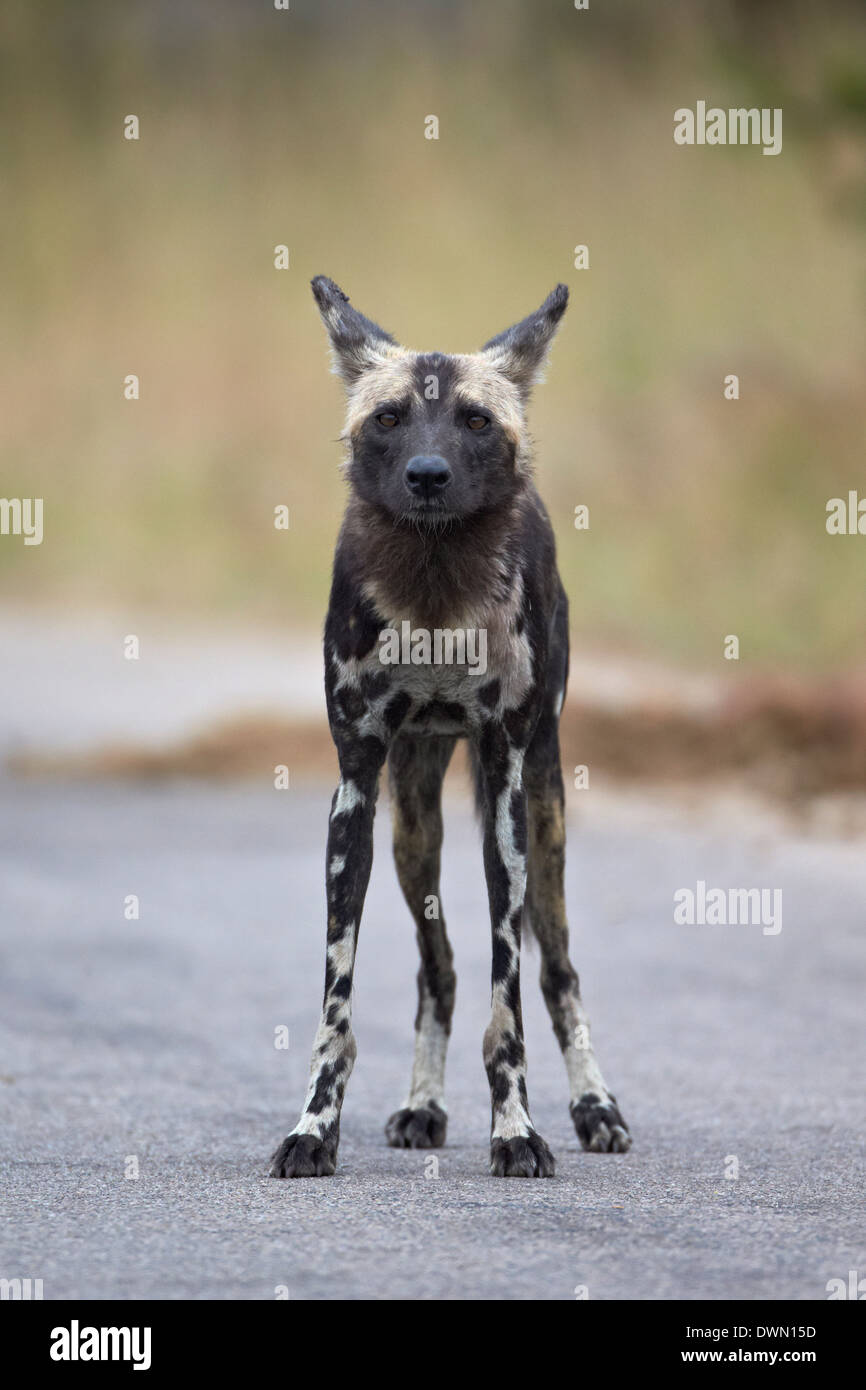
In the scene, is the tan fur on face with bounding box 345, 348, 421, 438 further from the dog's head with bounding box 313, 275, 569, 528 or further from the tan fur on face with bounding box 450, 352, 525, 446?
the tan fur on face with bounding box 450, 352, 525, 446

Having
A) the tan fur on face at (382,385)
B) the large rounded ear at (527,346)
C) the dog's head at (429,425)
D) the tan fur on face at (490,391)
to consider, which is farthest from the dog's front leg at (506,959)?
the large rounded ear at (527,346)

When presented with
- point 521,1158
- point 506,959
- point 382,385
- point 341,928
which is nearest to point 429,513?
point 382,385

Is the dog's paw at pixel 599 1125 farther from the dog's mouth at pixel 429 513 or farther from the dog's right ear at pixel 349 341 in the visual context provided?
the dog's right ear at pixel 349 341

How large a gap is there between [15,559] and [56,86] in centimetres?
981

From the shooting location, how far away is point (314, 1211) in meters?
5.43

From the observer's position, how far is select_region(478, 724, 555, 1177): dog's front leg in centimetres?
632

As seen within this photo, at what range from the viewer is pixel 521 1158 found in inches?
247

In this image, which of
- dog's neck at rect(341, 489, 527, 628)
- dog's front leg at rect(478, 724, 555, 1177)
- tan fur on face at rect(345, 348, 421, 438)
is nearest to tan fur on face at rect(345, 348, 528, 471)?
tan fur on face at rect(345, 348, 421, 438)

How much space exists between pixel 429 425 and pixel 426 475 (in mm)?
266

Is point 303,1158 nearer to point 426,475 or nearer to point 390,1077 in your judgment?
point 426,475

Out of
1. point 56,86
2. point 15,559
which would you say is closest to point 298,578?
point 15,559

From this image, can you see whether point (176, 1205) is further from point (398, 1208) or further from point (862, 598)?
point (862, 598)

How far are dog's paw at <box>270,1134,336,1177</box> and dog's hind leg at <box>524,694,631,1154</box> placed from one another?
1.58 meters

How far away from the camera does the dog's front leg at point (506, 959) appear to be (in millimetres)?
6316
